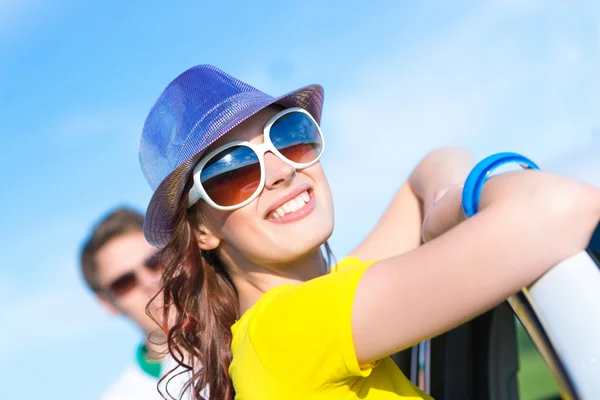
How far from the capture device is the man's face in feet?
13.5

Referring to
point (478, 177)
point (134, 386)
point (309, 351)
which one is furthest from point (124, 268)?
point (478, 177)

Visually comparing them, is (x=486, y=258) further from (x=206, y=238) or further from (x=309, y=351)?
(x=206, y=238)

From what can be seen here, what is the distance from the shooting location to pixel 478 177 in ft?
4.45

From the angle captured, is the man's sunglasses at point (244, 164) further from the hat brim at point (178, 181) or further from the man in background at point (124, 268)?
the man in background at point (124, 268)

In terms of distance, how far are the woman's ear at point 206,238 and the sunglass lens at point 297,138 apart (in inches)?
13.0

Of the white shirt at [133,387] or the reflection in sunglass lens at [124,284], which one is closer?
the white shirt at [133,387]

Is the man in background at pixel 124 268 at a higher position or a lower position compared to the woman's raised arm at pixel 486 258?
lower

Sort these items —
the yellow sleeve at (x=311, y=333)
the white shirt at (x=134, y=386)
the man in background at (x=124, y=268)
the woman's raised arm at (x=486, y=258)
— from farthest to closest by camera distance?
the man in background at (x=124, y=268), the white shirt at (x=134, y=386), the yellow sleeve at (x=311, y=333), the woman's raised arm at (x=486, y=258)

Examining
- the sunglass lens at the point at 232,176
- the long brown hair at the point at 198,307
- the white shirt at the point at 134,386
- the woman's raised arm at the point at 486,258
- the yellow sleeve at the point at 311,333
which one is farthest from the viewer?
the white shirt at the point at 134,386

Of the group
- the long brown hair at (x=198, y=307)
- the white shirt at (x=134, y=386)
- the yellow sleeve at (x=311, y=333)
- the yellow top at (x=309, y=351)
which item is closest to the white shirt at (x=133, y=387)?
the white shirt at (x=134, y=386)

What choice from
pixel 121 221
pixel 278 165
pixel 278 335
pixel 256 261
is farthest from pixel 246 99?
pixel 121 221

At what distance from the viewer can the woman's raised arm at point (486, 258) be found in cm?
122

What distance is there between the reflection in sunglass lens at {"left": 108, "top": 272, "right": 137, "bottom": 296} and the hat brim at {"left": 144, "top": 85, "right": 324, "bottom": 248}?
83.8 inches

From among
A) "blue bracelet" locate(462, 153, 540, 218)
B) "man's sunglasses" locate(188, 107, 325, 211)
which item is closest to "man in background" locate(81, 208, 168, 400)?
"man's sunglasses" locate(188, 107, 325, 211)
